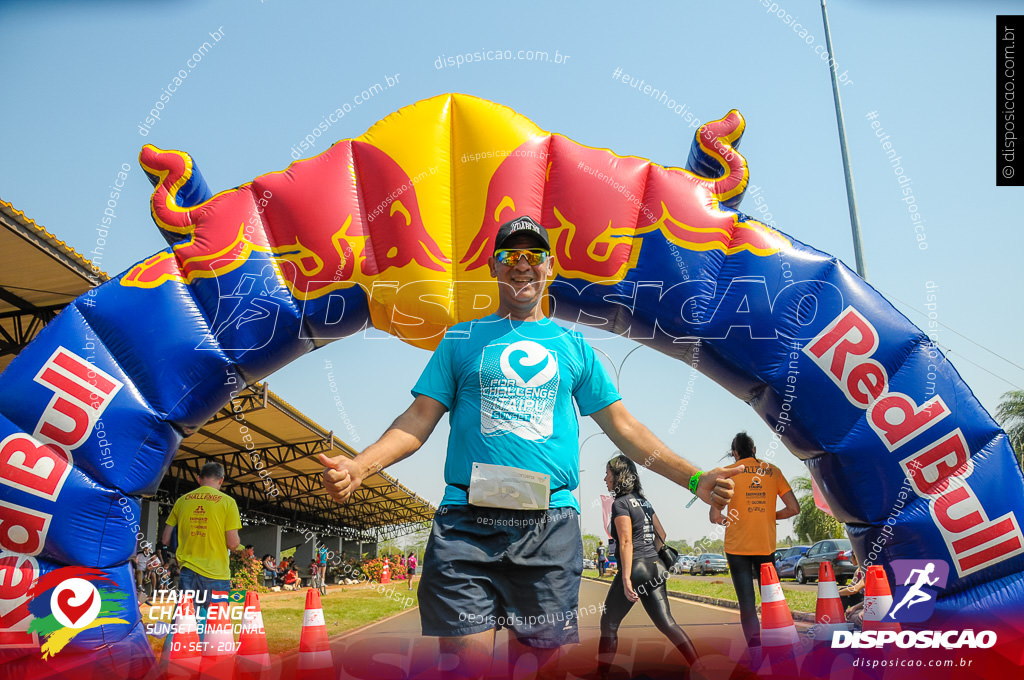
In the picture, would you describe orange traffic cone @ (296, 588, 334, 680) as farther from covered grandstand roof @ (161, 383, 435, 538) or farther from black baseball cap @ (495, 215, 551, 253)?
covered grandstand roof @ (161, 383, 435, 538)

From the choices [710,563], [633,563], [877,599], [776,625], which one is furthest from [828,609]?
Result: [710,563]

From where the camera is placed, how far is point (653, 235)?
13.5 ft

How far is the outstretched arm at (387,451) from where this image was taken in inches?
79.2

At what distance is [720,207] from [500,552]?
105 inches

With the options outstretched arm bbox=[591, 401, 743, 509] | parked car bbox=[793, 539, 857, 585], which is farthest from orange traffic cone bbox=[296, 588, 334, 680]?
parked car bbox=[793, 539, 857, 585]

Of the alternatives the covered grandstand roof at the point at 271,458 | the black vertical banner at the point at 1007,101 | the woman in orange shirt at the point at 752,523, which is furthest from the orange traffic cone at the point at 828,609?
the covered grandstand roof at the point at 271,458

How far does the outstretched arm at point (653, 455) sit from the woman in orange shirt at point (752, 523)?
198cm

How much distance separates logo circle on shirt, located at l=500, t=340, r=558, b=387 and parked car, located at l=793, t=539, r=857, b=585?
7.86 m

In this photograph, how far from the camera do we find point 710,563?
21750mm

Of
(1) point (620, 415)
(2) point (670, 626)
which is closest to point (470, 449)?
(1) point (620, 415)

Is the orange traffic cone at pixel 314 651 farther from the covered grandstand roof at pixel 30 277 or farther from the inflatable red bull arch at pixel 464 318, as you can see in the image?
the covered grandstand roof at pixel 30 277

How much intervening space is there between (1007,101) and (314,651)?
14.1 feet

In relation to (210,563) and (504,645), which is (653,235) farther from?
(210,563)

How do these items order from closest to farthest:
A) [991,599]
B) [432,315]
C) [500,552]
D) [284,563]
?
[500,552] < [991,599] < [432,315] < [284,563]
